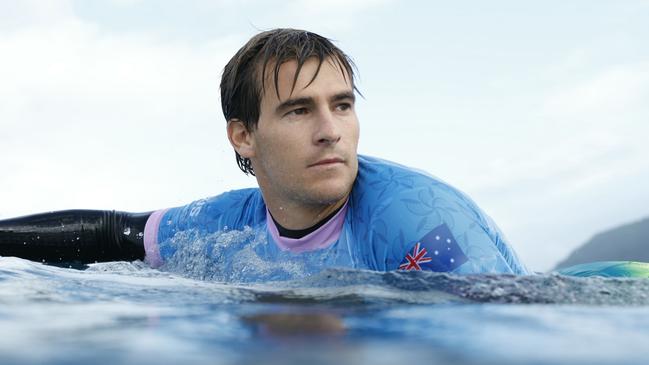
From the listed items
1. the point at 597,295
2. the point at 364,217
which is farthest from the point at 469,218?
the point at 597,295

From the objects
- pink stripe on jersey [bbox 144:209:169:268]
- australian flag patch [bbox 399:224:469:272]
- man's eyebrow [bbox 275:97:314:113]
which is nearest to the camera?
australian flag patch [bbox 399:224:469:272]

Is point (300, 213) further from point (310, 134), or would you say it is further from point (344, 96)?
point (344, 96)

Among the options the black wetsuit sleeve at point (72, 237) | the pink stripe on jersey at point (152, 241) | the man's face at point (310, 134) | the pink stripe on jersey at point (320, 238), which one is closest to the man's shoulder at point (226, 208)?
the pink stripe on jersey at point (152, 241)

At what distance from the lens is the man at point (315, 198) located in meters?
3.98

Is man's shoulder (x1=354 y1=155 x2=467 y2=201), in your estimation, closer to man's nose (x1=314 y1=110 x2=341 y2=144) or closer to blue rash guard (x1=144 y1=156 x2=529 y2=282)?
blue rash guard (x1=144 y1=156 x2=529 y2=282)

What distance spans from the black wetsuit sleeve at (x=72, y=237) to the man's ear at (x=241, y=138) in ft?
4.23

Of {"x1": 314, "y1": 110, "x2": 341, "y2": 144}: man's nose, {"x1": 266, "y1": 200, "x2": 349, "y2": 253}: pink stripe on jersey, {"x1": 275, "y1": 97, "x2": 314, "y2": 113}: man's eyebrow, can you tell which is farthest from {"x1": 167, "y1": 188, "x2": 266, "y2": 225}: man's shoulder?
{"x1": 314, "y1": 110, "x2": 341, "y2": 144}: man's nose

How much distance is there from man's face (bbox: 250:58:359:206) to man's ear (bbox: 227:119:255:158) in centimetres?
24

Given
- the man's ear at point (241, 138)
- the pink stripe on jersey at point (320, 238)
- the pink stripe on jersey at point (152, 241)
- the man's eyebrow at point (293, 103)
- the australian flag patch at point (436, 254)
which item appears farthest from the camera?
the pink stripe on jersey at point (152, 241)

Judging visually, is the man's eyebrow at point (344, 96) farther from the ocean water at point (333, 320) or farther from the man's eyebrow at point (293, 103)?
the ocean water at point (333, 320)

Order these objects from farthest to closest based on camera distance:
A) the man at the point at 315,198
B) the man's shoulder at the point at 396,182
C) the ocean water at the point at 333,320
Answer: the man's shoulder at the point at 396,182 → the man at the point at 315,198 → the ocean water at the point at 333,320

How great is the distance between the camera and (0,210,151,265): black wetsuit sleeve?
5.89m

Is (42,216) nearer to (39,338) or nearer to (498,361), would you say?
(39,338)

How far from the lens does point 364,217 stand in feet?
14.3
